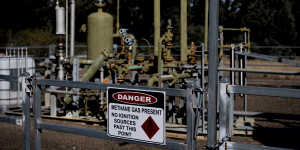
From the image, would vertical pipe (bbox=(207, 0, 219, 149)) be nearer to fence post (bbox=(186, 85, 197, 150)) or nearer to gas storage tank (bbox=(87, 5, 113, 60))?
fence post (bbox=(186, 85, 197, 150))

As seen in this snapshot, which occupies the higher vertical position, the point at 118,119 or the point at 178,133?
the point at 118,119

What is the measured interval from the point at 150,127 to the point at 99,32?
618cm

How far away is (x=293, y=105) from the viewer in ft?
32.0

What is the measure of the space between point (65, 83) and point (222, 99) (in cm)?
139

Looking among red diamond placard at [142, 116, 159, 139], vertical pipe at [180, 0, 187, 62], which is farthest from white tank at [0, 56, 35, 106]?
red diamond placard at [142, 116, 159, 139]

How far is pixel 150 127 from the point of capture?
9.16ft

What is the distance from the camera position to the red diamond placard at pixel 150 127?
9.07 ft

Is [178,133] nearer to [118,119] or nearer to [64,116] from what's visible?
[64,116]

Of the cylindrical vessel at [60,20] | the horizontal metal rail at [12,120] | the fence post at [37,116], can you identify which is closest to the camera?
the fence post at [37,116]

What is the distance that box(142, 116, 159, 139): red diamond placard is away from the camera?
2764 millimetres

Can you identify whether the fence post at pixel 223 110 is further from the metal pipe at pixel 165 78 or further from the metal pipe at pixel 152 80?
the metal pipe at pixel 152 80

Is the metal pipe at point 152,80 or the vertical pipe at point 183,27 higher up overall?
the vertical pipe at point 183,27

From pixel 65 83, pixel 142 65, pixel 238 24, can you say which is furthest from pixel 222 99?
pixel 238 24

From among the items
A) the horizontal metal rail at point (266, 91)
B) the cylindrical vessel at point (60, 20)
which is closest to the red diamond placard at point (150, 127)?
the horizontal metal rail at point (266, 91)
